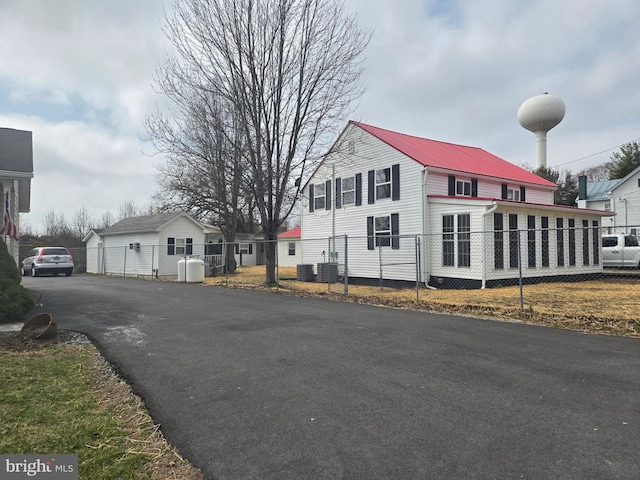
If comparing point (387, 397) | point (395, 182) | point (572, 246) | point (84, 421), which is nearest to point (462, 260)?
point (395, 182)

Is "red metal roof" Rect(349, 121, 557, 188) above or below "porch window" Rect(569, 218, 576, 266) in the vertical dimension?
above

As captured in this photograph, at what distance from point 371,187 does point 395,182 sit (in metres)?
1.40

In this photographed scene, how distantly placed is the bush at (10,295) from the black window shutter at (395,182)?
41.3 ft

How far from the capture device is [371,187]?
1753cm

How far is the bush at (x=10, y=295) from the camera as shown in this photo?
7.44 metres

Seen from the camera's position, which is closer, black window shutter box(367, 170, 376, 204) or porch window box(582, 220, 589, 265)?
porch window box(582, 220, 589, 265)

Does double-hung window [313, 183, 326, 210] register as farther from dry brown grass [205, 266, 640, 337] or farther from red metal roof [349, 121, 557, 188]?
dry brown grass [205, 266, 640, 337]

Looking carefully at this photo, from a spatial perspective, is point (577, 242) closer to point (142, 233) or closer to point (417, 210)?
point (417, 210)

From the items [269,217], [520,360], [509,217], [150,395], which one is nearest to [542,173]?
[509,217]

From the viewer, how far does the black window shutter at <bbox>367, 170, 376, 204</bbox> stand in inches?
685

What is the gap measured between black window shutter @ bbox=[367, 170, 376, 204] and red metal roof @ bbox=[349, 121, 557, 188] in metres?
1.51

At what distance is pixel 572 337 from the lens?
6.25 m

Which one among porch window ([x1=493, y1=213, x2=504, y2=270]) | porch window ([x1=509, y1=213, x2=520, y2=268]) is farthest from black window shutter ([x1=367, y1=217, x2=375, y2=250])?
porch window ([x1=509, y1=213, x2=520, y2=268])

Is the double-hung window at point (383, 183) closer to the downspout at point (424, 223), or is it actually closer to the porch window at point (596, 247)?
the downspout at point (424, 223)
